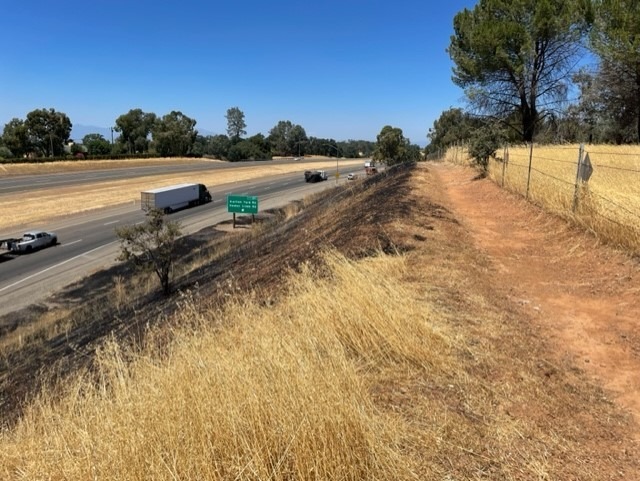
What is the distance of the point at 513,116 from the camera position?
38375 millimetres

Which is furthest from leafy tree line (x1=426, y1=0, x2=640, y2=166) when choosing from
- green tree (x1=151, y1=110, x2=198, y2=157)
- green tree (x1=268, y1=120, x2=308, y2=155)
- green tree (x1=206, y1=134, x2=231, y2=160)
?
green tree (x1=268, y1=120, x2=308, y2=155)

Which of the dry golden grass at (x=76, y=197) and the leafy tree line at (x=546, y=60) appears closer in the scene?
the leafy tree line at (x=546, y=60)

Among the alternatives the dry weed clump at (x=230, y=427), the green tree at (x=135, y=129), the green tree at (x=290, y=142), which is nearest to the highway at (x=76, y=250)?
the dry weed clump at (x=230, y=427)

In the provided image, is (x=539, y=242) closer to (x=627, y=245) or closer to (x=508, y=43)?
(x=627, y=245)

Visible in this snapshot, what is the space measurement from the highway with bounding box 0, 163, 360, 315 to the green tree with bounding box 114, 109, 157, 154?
71919 mm

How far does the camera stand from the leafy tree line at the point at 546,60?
2400 cm

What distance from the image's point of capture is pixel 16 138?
96.3 meters

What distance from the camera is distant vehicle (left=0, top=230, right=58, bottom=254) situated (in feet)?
107

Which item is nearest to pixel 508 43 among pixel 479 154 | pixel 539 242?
pixel 479 154

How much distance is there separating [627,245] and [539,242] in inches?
99.4

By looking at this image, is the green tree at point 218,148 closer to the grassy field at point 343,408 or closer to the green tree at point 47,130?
the green tree at point 47,130

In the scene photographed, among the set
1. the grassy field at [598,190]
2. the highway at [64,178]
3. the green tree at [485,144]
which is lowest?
the highway at [64,178]

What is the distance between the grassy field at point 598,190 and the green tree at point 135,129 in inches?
5117

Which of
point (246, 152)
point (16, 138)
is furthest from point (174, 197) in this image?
point (246, 152)
